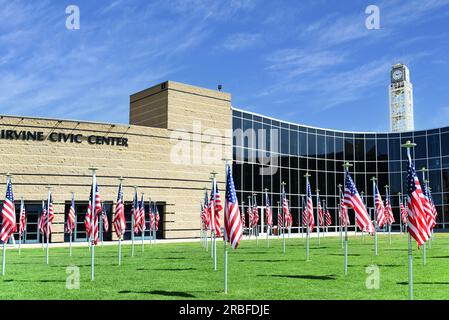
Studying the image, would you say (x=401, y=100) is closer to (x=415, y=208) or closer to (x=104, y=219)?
(x=104, y=219)

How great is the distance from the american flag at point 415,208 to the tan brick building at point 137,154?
37907mm

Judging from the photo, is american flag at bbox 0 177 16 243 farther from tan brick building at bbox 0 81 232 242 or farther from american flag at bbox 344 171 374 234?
tan brick building at bbox 0 81 232 242

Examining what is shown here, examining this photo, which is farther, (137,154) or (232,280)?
(137,154)

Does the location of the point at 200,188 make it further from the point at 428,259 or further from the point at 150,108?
the point at 428,259

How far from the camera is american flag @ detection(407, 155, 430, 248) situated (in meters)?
14.9

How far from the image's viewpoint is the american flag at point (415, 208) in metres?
14.9

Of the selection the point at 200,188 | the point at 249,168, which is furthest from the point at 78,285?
the point at 249,168

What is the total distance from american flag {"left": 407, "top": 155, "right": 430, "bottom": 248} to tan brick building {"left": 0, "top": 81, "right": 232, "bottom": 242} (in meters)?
37.9

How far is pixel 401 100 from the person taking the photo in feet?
346

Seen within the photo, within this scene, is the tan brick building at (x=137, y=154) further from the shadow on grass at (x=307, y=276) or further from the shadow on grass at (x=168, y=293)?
the shadow on grass at (x=168, y=293)

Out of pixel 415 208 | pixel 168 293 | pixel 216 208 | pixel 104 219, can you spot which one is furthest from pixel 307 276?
pixel 104 219

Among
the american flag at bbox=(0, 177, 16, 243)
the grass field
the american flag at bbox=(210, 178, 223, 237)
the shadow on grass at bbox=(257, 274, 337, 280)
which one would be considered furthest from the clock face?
the american flag at bbox=(0, 177, 16, 243)

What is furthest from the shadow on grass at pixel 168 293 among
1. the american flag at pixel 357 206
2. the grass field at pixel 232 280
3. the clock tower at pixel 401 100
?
the clock tower at pixel 401 100

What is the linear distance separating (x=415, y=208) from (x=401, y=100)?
9662 centimetres
